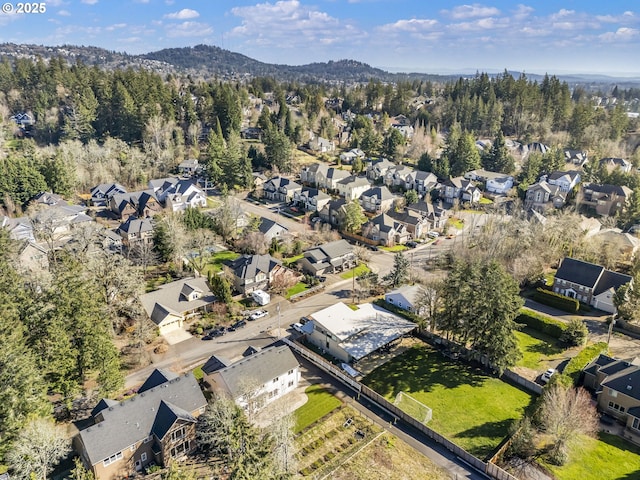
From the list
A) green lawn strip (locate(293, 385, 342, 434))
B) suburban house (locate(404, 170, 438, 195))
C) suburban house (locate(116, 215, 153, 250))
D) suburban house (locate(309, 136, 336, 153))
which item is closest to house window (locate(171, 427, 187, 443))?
green lawn strip (locate(293, 385, 342, 434))

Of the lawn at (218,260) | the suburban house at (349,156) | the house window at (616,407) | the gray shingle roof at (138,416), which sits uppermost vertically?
the suburban house at (349,156)

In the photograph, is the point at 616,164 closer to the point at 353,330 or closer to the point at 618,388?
the point at 618,388

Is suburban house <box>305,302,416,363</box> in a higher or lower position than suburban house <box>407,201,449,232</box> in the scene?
lower

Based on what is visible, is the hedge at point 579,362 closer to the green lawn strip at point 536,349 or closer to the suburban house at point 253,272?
the green lawn strip at point 536,349

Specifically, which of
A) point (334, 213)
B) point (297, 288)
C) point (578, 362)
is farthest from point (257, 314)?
point (578, 362)

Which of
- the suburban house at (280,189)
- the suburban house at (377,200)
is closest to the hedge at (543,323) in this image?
the suburban house at (377,200)

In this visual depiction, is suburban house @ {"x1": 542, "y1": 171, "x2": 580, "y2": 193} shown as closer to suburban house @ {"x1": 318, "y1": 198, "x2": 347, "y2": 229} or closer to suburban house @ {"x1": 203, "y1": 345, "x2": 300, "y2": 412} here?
suburban house @ {"x1": 318, "y1": 198, "x2": 347, "y2": 229}
